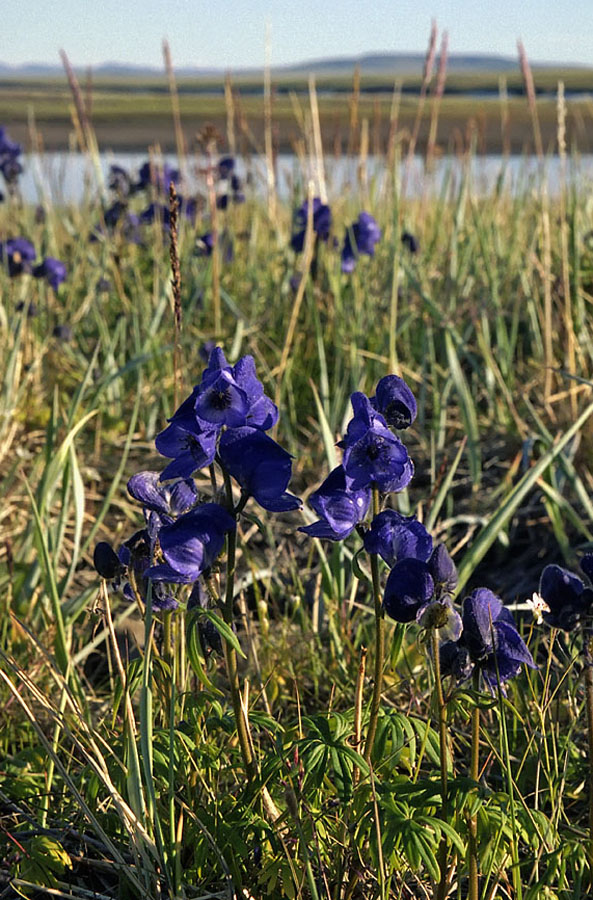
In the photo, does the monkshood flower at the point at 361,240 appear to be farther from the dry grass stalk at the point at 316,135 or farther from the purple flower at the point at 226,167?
the purple flower at the point at 226,167

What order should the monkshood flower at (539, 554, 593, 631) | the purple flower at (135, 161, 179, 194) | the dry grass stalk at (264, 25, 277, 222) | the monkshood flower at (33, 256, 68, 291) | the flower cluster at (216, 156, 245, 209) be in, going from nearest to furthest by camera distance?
the monkshood flower at (539, 554, 593, 631) < the dry grass stalk at (264, 25, 277, 222) < the monkshood flower at (33, 256, 68, 291) < the purple flower at (135, 161, 179, 194) < the flower cluster at (216, 156, 245, 209)

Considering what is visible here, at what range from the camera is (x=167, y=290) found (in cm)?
364

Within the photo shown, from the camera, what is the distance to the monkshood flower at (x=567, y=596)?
1.43 meters

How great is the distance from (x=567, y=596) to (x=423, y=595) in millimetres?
249

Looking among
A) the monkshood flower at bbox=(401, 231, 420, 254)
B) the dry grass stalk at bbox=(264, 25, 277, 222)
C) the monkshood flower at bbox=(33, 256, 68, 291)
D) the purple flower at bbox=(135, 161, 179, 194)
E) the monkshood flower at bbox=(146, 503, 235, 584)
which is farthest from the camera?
the purple flower at bbox=(135, 161, 179, 194)

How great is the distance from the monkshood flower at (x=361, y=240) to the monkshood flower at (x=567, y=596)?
2719mm

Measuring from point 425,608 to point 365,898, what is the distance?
50cm

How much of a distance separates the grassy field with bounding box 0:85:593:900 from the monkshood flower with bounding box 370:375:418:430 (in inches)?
8.0

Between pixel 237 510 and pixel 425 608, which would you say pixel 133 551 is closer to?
pixel 237 510

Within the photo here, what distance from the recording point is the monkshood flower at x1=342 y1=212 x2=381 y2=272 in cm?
403

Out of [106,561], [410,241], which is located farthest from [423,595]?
[410,241]

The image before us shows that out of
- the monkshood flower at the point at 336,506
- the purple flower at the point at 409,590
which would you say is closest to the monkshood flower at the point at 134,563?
the monkshood flower at the point at 336,506

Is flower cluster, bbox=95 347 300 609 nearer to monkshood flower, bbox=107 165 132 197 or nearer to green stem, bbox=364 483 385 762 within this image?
green stem, bbox=364 483 385 762

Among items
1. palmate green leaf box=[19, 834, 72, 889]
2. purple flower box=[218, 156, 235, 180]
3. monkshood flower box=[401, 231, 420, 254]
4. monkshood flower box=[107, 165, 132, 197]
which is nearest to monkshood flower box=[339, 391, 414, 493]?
palmate green leaf box=[19, 834, 72, 889]
